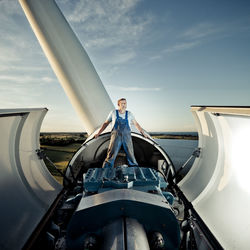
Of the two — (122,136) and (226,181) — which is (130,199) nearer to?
(226,181)

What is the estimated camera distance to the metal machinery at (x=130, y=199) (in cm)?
Result: 155

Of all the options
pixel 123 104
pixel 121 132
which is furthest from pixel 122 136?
pixel 123 104

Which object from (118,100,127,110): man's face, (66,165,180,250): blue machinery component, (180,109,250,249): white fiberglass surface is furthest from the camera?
(118,100,127,110): man's face

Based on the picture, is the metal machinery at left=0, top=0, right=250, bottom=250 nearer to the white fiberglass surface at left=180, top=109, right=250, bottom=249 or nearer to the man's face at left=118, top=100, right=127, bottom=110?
the white fiberglass surface at left=180, top=109, right=250, bottom=249

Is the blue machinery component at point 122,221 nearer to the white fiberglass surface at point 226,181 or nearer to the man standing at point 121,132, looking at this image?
the white fiberglass surface at point 226,181

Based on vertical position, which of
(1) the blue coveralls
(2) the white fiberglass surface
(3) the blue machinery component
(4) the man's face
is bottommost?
(3) the blue machinery component

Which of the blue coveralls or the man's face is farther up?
the man's face

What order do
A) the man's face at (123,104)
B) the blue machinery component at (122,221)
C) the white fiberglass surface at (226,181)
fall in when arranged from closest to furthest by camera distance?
the blue machinery component at (122,221) < the white fiberglass surface at (226,181) < the man's face at (123,104)

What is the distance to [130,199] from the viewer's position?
5.13 feet

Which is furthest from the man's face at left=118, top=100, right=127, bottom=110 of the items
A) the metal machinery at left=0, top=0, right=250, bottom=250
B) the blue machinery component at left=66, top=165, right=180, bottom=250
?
the blue machinery component at left=66, top=165, right=180, bottom=250

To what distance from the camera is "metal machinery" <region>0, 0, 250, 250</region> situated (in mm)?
1552

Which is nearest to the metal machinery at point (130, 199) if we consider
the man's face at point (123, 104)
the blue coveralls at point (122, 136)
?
the blue coveralls at point (122, 136)

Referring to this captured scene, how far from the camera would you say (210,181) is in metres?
2.84

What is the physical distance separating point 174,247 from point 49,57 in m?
6.58
